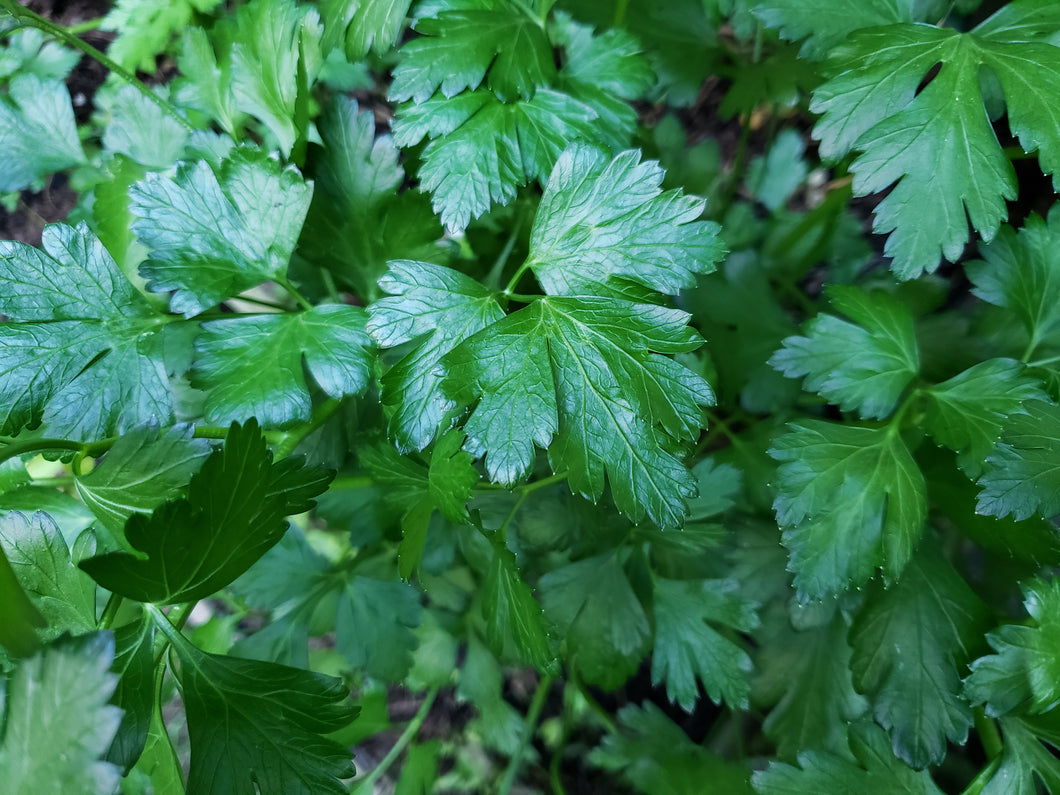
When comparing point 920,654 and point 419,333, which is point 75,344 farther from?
point 920,654

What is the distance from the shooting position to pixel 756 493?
111 cm

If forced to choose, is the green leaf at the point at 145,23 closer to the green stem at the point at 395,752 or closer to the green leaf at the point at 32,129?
the green leaf at the point at 32,129

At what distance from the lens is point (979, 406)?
84 centimetres

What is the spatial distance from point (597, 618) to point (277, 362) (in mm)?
607

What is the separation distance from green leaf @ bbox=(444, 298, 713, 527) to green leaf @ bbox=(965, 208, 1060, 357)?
0.51 metres

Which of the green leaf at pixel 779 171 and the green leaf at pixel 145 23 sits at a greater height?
the green leaf at pixel 145 23

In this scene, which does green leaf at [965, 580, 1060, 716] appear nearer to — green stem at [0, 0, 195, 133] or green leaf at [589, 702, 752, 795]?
green leaf at [589, 702, 752, 795]

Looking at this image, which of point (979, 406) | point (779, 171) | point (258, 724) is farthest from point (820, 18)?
point (258, 724)

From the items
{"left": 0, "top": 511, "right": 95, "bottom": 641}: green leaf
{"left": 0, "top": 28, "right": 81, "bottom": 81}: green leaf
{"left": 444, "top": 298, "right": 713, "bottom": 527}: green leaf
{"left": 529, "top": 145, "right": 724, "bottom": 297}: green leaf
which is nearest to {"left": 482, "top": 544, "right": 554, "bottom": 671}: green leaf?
{"left": 444, "top": 298, "right": 713, "bottom": 527}: green leaf

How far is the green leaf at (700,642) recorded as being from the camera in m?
1.00

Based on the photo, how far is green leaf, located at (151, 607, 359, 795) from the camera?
2.40 ft

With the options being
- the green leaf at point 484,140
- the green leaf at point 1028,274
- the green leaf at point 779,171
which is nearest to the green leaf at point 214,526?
the green leaf at point 484,140

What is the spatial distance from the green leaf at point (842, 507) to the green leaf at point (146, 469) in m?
0.70

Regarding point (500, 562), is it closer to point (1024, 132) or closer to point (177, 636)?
point (177, 636)
